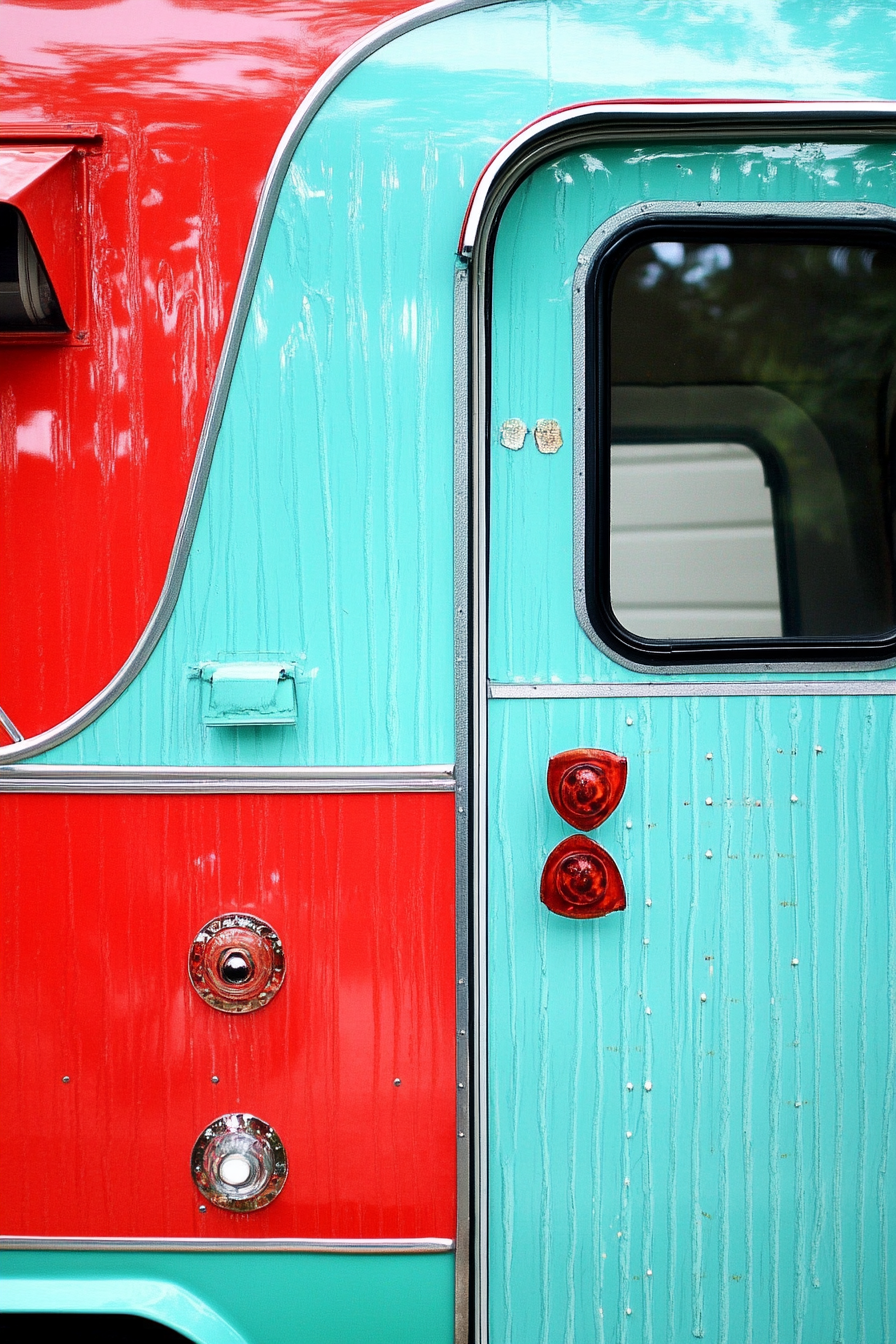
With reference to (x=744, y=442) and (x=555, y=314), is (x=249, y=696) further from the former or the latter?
(x=744, y=442)

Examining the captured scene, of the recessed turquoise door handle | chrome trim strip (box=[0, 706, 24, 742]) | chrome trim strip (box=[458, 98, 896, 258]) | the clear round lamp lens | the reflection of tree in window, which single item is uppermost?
chrome trim strip (box=[458, 98, 896, 258])

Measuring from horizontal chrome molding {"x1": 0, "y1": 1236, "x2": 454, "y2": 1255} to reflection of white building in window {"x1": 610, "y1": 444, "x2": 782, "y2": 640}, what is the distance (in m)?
1.11

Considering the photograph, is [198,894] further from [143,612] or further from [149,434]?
[149,434]

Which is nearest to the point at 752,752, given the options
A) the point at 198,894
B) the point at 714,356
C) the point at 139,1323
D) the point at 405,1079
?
the point at 714,356

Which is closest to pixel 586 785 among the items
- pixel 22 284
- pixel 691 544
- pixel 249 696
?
pixel 691 544

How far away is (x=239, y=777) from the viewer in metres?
1.51

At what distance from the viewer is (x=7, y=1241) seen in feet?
5.03

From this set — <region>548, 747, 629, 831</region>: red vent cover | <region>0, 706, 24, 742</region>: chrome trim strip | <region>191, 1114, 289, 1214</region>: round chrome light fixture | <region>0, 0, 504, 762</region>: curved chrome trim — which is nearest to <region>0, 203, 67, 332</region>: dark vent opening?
<region>0, 0, 504, 762</region>: curved chrome trim

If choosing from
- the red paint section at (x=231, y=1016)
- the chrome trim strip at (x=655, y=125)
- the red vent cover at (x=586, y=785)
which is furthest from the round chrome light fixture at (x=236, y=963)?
the chrome trim strip at (x=655, y=125)

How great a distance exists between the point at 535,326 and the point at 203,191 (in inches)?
23.4

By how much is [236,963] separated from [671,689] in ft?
2.84

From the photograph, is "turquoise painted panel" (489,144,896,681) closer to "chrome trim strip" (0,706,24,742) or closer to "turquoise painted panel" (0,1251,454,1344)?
"chrome trim strip" (0,706,24,742)

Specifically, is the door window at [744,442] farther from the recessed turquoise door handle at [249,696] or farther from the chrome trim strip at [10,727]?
the chrome trim strip at [10,727]

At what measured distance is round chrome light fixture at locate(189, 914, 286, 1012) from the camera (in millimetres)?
1488
